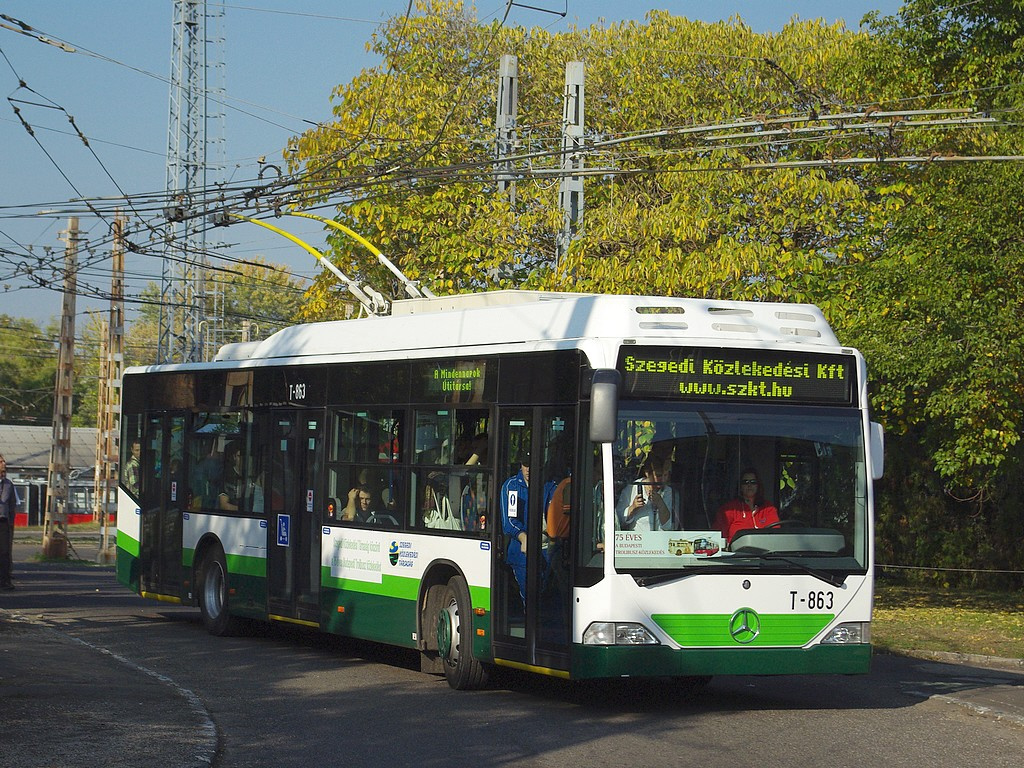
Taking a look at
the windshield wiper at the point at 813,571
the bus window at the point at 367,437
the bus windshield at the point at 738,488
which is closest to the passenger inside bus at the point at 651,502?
the bus windshield at the point at 738,488

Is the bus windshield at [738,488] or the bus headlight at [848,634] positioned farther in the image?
the bus headlight at [848,634]

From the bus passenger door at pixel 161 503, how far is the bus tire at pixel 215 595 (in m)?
0.61

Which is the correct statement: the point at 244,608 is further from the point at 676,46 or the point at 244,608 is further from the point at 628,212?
the point at 676,46

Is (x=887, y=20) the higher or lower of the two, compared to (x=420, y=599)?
higher

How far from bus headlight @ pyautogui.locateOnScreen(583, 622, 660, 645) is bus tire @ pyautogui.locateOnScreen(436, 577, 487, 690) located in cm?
164

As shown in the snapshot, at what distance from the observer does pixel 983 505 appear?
32.6 meters

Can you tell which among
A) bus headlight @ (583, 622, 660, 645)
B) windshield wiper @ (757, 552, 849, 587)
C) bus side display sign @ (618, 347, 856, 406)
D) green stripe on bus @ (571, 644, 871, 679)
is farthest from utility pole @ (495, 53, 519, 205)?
bus headlight @ (583, 622, 660, 645)

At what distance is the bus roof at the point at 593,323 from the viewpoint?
37.7ft

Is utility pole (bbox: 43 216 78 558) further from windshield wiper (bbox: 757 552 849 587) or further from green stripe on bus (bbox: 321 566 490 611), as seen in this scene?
windshield wiper (bbox: 757 552 849 587)

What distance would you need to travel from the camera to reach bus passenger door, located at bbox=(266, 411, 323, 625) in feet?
49.1

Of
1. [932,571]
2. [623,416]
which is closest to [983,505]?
[932,571]

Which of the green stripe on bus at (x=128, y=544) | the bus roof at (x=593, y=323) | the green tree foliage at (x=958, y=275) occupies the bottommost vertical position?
the green stripe on bus at (x=128, y=544)

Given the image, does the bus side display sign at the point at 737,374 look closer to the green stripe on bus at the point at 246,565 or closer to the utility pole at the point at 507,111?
the green stripe on bus at the point at 246,565

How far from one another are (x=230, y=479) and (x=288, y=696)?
17.2ft
